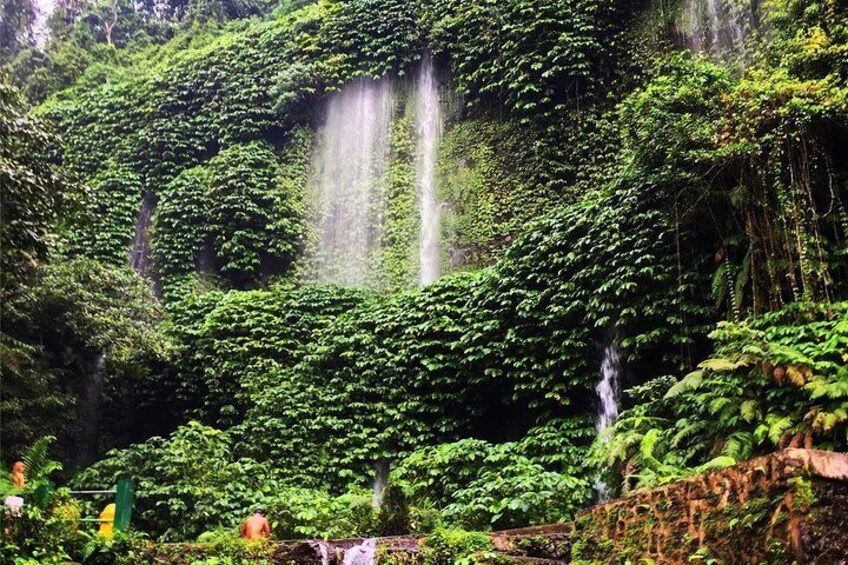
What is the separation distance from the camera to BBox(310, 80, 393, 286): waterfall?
56.7 ft

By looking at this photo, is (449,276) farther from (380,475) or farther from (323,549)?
(323,549)

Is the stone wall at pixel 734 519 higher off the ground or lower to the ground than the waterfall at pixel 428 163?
lower

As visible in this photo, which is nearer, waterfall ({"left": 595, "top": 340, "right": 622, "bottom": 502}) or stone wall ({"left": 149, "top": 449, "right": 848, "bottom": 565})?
stone wall ({"left": 149, "top": 449, "right": 848, "bottom": 565})

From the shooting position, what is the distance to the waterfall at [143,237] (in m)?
17.7

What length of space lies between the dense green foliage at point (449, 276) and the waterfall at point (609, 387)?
0.50 ft

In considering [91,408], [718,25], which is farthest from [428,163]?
[91,408]

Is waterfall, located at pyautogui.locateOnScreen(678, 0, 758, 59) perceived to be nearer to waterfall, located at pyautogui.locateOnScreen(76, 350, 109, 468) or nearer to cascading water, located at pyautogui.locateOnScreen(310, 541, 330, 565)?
cascading water, located at pyautogui.locateOnScreen(310, 541, 330, 565)

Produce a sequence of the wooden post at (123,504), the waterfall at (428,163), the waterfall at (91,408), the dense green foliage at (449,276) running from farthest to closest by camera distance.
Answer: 1. the waterfall at (428,163)
2. the waterfall at (91,408)
3. the dense green foliage at (449,276)
4. the wooden post at (123,504)

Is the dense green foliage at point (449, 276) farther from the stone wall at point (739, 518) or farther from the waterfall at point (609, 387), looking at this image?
the stone wall at point (739, 518)

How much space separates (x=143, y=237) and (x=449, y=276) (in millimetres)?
9246

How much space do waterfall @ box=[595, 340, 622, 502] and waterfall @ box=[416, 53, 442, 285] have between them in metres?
6.26

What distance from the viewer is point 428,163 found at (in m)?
17.7

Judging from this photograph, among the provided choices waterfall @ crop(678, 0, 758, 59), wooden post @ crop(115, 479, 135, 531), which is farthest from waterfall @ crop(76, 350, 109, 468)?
waterfall @ crop(678, 0, 758, 59)

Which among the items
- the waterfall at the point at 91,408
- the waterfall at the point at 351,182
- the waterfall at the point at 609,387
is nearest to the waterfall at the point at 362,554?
the waterfall at the point at 609,387
